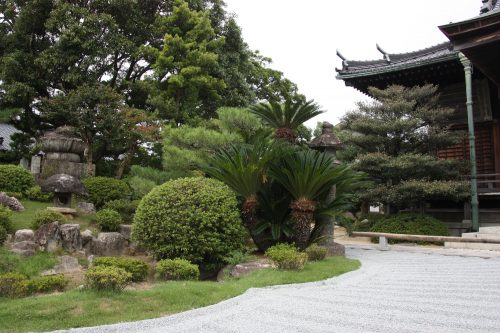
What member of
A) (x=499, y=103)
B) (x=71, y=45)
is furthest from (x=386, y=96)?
(x=71, y=45)

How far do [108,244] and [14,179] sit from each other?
482 cm

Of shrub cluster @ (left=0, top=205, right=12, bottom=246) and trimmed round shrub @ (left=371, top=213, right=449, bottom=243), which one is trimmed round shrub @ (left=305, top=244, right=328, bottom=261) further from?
shrub cluster @ (left=0, top=205, right=12, bottom=246)

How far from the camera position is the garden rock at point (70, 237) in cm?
920

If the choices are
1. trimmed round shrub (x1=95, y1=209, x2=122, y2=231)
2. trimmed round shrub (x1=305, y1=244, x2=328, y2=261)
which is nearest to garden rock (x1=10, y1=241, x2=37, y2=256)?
trimmed round shrub (x1=95, y1=209, x2=122, y2=231)

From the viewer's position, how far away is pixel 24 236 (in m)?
8.86

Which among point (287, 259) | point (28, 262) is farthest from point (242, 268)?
point (28, 262)

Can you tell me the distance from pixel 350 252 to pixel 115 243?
6422 mm

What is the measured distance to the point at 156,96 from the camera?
16.5 m

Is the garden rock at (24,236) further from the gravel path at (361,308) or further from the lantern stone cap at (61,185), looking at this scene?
the gravel path at (361,308)

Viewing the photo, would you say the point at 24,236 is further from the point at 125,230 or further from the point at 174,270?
the point at 174,270

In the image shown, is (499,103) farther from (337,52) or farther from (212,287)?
(212,287)

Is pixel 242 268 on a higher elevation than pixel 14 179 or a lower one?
lower

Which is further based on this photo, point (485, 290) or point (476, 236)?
point (476, 236)

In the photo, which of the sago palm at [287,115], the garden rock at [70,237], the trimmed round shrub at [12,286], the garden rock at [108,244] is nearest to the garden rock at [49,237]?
the garden rock at [70,237]
